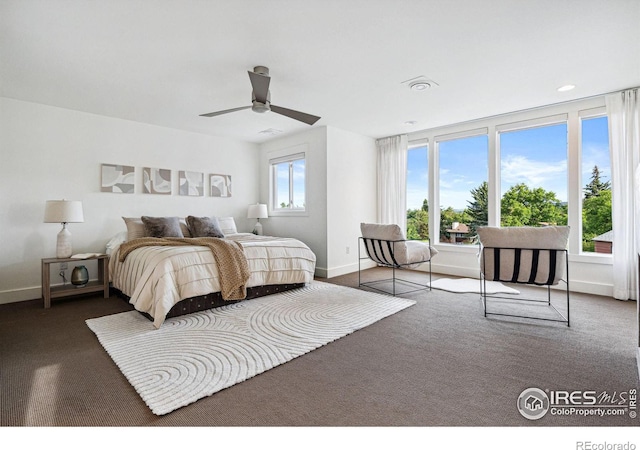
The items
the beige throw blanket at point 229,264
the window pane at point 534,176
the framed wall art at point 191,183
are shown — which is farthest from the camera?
the framed wall art at point 191,183

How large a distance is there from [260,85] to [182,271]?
1.92 meters

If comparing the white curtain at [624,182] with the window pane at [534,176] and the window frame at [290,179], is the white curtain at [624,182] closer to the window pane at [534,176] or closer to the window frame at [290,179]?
the window pane at [534,176]

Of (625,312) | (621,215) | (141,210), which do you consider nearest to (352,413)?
(625,312)

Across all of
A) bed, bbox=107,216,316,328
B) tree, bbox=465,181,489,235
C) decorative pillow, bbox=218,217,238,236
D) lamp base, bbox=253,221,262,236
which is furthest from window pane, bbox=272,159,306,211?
tree, bbox=465,181,489,235

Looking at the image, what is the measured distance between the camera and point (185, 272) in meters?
3.00

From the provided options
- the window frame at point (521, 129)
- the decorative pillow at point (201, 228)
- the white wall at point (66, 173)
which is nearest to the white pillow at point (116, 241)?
the white wall at point (66, 173)

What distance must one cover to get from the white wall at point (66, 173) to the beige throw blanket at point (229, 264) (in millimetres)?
1400

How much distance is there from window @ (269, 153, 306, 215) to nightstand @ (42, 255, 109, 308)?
2950 mm

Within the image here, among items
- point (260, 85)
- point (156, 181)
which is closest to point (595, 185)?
point (260, 85)

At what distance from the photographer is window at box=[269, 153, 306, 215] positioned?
5.72 meters

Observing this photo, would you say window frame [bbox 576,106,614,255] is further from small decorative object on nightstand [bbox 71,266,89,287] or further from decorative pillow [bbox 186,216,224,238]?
small decorative object on nightstand [bbox 71,266,89,287]

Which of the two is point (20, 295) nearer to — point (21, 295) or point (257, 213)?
point (21, 295)

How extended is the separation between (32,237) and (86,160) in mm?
1192

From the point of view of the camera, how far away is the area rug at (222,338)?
1875 millimetres
